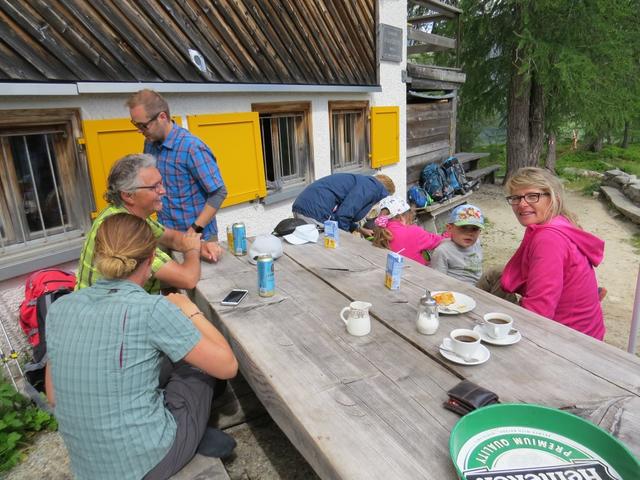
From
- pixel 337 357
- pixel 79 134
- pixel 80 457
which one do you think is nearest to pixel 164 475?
pixel 80 457

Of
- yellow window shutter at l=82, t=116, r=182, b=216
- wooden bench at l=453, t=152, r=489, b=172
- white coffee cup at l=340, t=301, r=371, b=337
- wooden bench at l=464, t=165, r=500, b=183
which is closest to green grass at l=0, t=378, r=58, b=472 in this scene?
yellow window shutter at l=82, t=116, r=182, b=216

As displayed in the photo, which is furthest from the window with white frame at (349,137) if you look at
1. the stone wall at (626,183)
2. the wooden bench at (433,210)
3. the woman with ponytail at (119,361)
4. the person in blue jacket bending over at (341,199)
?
the stone wall at (626,183)

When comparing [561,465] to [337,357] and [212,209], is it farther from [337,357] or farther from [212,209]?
[212,209]

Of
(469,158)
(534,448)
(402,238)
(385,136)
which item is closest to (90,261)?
(534,448)

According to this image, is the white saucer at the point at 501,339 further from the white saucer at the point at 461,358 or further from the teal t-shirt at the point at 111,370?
the teal t-shirt at the point at 111,370

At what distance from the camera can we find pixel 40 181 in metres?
3.13

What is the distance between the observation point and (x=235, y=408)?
2.32m

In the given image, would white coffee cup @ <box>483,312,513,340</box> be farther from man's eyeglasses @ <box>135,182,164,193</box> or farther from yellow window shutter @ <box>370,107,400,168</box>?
yellow window shutter @ <box>370,107,400,168</box>

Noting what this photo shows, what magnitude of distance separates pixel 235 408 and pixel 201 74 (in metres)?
2.96

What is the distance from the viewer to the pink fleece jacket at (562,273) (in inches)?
80.4

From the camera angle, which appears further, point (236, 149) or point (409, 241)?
point (236, 149)

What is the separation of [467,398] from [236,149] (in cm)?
351

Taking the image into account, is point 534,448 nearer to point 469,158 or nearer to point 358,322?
point 358,322

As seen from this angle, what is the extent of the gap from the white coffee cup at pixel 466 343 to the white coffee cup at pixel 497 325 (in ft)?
0.25
